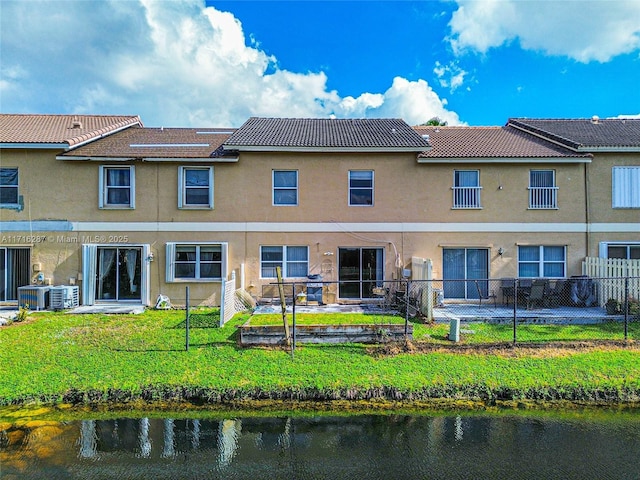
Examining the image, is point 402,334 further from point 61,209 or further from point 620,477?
point 61,209

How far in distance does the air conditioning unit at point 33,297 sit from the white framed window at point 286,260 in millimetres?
7876

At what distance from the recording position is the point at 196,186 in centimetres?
1532

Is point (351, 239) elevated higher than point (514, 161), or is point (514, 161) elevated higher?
point (514, 161)

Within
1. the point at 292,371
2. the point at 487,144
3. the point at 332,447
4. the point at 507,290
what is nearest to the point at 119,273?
the point at 292,371

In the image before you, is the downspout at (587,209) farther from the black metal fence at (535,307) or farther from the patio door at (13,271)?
the patio door at (13,271)

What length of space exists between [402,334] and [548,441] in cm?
453

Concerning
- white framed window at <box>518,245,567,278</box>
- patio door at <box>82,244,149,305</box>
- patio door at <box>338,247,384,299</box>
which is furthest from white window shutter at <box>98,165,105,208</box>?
white framed window at <box>518,245,567,278</box>

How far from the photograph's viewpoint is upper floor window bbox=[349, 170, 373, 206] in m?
15.4

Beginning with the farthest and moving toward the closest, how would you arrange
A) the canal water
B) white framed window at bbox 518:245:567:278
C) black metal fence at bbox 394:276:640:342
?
white framed window at bbox 518:245:567:278
black metal fence at bbox 394:276:640:342
the canal water

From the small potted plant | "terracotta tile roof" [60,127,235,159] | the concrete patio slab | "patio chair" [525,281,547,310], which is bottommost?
the concrete patio slab

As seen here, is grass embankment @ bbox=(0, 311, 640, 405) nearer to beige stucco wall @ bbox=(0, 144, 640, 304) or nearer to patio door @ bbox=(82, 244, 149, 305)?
patio door @ bbox=(82, 244, 149, 305)

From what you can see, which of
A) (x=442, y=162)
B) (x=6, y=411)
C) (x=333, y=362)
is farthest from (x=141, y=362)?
(x=442, y=162)

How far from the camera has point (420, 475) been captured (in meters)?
5.33

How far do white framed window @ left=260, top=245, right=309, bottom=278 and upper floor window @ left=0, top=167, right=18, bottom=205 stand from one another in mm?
9667
